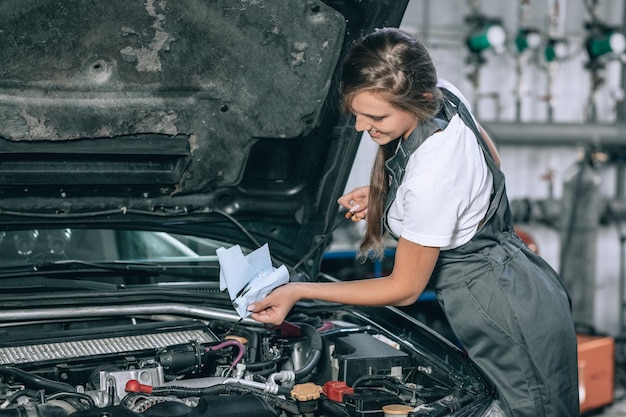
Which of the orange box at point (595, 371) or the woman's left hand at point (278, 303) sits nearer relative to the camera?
the woman's left hand at point (278, 303)

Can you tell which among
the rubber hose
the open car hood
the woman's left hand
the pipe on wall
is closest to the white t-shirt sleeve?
the woman's left hand

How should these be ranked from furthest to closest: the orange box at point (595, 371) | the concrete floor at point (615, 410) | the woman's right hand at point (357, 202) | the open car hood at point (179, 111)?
the concrete floor at point (615, 410) → the orange box at point (595, 371) → the woman's right hand at point (357, 202) → the open car hood at point (179, 111)

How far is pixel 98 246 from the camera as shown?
2209 mm

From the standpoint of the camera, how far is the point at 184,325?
1910mm

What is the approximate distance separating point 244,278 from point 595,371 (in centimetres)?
320

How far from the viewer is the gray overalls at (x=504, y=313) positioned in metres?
1.71

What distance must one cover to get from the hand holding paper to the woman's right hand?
1.09 ft

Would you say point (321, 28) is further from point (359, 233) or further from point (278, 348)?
point (359, 233)

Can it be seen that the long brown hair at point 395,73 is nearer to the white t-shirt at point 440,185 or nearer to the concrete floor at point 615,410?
the white t-shirt at point 440,185

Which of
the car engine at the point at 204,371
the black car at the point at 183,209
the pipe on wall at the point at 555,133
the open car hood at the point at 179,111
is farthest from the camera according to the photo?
the pipe on wall at the point at 555,133

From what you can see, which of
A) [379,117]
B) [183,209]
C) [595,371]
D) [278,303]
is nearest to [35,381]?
[278,303]

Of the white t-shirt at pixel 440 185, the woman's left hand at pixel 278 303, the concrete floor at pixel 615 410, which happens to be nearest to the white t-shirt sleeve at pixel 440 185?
the white t-shirt at pixel 440 185

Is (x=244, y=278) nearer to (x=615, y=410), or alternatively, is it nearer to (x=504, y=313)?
(x=504, y=313)

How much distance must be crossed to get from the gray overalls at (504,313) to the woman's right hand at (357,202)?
23 cm
